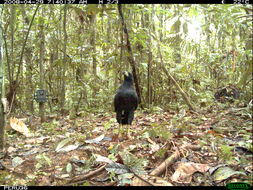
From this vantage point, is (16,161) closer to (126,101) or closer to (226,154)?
(126,101)

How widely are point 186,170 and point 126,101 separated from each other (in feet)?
6.90

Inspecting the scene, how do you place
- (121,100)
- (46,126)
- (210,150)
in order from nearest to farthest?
1. (210,150)
2. (121,100)
3. (46,126)

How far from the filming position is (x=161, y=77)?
318 inches

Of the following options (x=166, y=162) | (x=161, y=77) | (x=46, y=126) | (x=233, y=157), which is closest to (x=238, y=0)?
(x=233, y=157)

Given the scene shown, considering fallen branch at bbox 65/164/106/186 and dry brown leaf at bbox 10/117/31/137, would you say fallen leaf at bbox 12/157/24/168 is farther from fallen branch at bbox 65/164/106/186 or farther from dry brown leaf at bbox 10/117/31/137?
dry brown leaf at bbox 10/117/31/137

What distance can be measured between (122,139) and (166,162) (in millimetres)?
1538

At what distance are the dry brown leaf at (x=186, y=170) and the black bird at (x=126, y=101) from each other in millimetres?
1957

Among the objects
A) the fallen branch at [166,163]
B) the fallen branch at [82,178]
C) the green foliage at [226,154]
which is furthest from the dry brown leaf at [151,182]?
the green foliage at [226,154]

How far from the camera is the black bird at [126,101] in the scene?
450cm

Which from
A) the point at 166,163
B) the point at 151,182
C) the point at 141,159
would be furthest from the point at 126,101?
the point at 151,182

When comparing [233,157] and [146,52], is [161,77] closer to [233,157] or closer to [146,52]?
[146,52]

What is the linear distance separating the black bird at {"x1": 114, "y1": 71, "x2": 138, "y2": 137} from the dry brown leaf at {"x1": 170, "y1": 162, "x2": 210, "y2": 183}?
77.1 inches

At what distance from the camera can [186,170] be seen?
8.60 ft

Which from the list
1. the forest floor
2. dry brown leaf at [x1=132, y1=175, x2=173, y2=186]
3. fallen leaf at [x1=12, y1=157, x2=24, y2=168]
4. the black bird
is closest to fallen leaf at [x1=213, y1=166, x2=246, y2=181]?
the forest floor
